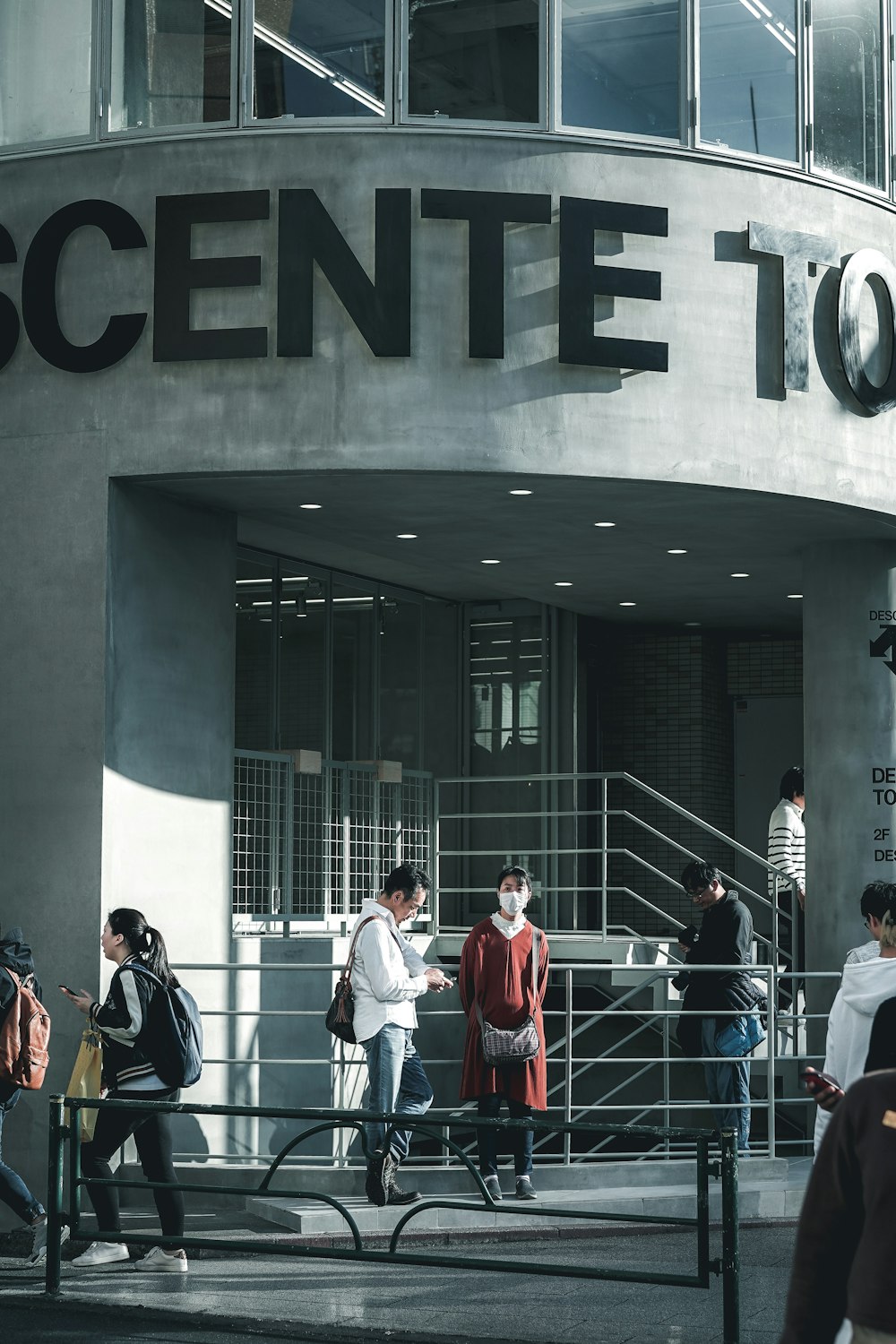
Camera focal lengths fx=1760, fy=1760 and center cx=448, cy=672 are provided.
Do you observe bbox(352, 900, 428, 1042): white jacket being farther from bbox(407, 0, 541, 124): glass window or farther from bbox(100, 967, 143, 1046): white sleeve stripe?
bbox(407, 0, 541, 124): glass window

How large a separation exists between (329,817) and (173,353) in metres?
5.57

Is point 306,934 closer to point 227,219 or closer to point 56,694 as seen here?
point 56,694

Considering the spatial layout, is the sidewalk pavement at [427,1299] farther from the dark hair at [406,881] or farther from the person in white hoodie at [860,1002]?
the dark hair at [406,881]

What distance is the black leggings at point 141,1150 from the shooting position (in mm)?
8758

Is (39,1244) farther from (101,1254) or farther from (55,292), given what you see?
(55,292)

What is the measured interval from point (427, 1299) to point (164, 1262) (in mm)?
1416

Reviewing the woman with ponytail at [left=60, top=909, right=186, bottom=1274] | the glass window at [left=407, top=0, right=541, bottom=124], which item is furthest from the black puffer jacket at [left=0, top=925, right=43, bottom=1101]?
the glass window at [left=407, top=0, right=541, bottom=124]

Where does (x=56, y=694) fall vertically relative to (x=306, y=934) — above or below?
above

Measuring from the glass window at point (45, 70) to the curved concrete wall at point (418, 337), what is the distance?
12.2 inches

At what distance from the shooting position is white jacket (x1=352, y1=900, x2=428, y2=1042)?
9.95 m

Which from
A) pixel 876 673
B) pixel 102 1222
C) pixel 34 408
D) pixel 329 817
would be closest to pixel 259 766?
pixel 329 817

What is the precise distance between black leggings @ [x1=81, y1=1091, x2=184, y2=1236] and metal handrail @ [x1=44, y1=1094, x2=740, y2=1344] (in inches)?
5.2

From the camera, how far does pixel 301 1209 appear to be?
9945mm

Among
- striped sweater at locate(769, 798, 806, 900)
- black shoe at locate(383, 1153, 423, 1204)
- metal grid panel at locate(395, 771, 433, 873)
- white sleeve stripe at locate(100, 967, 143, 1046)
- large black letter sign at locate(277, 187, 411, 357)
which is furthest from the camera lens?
metal grid panel at locate(395, 771, 433, 873)
